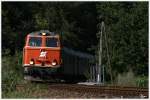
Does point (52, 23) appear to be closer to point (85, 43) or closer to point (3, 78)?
point (85, 43)

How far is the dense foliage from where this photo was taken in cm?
2350

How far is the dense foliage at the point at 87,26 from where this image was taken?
23505mm

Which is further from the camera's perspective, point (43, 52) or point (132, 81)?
point (43, 52)

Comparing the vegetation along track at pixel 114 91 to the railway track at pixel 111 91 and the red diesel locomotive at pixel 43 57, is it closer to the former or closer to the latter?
the railway track at pixel 111 91

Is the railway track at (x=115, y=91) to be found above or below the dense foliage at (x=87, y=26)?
below

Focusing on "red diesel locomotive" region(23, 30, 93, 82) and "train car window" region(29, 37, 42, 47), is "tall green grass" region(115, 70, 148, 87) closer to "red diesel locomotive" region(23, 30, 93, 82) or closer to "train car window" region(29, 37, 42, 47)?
"red diesel locomotive" region(23, 30, 93, 82)

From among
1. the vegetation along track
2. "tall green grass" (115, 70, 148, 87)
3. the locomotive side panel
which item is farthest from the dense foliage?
the vegetation along track

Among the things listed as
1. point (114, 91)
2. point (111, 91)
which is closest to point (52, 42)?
point (111, 91)

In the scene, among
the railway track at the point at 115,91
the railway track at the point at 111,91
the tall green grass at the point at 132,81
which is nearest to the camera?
the railway track at the point at 111,91

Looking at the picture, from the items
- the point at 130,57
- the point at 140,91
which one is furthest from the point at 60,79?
the point at 140,91

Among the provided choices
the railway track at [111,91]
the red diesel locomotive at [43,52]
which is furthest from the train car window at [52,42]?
the railway track at [111,91]

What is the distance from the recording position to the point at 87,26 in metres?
41.3

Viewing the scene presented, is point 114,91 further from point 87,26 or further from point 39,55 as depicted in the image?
point 87,26

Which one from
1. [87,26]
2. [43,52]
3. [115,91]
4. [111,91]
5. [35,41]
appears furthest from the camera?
[87,26]
